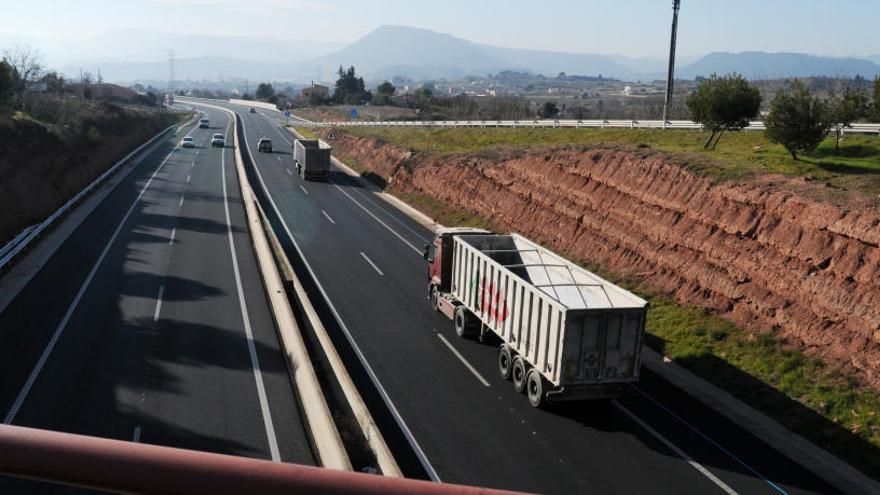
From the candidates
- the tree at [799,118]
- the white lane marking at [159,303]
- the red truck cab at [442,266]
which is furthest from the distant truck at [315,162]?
the tree at [799,118]

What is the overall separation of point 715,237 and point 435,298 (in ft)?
36.0

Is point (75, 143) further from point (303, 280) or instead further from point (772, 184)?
point (772, 184)

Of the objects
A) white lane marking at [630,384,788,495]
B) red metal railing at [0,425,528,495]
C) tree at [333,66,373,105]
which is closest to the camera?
red metal railing at [0,425,528,495]

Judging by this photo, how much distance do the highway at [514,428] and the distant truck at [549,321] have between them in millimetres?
783

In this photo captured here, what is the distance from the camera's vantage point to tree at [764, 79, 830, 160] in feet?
103

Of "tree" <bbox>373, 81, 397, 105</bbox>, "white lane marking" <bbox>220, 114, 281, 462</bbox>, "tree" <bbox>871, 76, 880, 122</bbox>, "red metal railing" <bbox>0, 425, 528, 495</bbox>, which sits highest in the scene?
"tree" <bbox>373, 81, 397, 105</bbox>

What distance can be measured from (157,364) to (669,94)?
133 feet

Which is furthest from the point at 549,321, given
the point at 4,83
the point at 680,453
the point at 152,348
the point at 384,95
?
the point at 384,95

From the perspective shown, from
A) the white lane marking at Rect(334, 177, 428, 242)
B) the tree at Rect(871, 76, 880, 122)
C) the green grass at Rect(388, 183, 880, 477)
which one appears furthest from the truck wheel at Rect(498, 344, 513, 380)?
the tree at Rect(871, 76, 880, 122)

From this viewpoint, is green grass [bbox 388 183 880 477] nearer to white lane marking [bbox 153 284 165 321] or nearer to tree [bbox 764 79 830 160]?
tree [bbox 764 79 830 160]

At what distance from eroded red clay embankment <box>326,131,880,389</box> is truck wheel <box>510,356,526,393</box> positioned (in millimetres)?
8625

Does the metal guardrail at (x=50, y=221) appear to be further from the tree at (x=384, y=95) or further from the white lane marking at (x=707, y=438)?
the tree at (x=384, y=95)

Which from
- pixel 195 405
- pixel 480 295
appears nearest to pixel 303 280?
pixel 480 295

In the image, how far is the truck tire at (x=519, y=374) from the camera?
1989 cm
